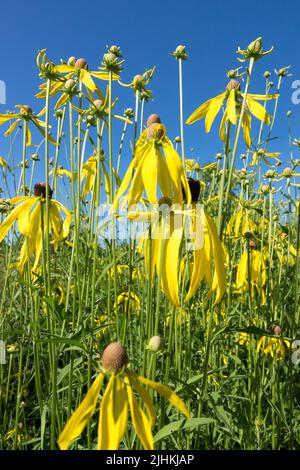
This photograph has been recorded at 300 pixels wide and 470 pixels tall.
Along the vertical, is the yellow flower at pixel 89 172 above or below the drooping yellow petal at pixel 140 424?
above

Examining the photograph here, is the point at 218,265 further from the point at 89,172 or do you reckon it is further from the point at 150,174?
the point at 89,172

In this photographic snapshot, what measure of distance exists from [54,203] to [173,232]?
724 mm

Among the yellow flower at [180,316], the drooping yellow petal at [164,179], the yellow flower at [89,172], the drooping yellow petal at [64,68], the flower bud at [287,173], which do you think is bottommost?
the yellow flower at [180,316]

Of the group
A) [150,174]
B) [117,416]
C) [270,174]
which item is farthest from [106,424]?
[270,174]

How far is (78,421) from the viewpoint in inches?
22.7

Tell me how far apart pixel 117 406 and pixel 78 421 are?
0.07 meters

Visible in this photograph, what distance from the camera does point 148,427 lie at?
1.98 feet

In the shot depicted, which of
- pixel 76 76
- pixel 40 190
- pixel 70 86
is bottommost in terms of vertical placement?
pixel 40 190

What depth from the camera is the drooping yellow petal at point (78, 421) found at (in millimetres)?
556

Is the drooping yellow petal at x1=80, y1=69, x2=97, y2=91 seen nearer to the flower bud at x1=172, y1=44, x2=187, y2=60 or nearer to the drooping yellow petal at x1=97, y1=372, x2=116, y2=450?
the flower bud at x1=172, y1=44, x2=187, y2=60

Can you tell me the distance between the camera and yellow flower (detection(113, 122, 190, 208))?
0.80m

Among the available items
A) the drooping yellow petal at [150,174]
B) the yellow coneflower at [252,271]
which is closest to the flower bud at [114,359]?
the drooping yellow petal at [150,174]

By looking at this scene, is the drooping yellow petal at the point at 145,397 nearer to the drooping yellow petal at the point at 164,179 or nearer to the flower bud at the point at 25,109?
the drooping yellow petal at the point at 164,179
